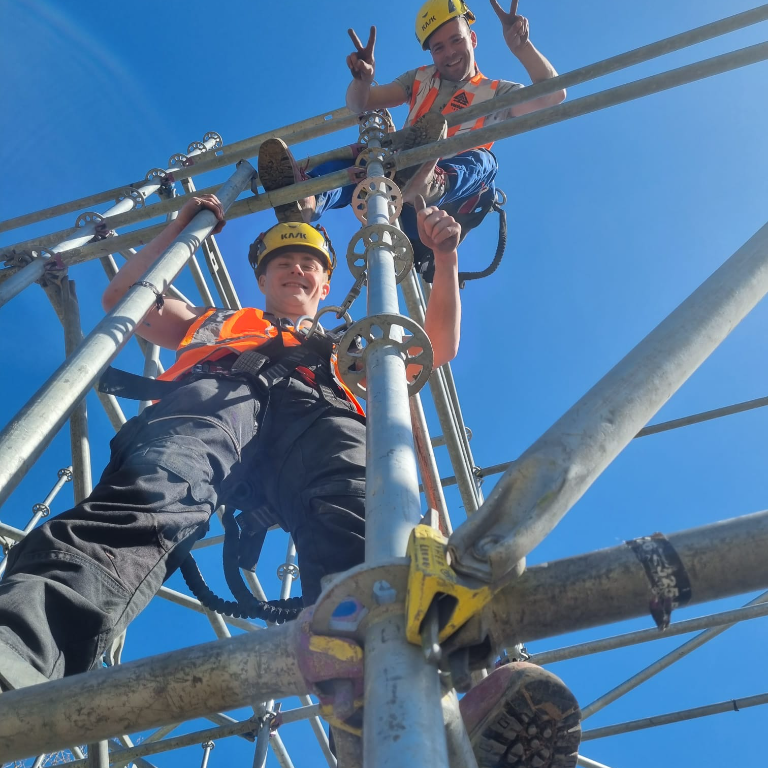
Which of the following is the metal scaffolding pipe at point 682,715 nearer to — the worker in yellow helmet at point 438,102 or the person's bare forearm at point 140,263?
the worker in yellow helmet at point 438,102

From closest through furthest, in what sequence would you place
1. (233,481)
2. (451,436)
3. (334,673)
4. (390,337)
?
(334,673) < (390,337) < (233,481) < (451,436)

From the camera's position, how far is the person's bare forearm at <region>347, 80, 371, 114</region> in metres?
5.12

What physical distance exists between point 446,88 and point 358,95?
853 mm

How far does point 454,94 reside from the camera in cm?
565

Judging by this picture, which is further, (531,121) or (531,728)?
(531,121)

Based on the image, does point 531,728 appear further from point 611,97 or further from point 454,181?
point 454,181

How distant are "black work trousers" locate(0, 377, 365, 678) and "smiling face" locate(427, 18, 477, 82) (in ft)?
11.6

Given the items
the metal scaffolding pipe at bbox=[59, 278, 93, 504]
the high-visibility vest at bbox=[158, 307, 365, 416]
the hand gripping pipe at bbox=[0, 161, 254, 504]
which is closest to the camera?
the hand gripping pipe at bbox=[0, 161, 254, 504]

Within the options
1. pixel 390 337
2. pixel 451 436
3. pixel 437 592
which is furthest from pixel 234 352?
pixel 437 592

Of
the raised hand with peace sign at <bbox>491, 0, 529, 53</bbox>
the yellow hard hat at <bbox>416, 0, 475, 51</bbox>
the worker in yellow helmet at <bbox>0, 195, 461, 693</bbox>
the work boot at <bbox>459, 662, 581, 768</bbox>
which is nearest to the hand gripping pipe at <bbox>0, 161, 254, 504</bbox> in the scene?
the worker in yellow helmet at <bbox>0, 195, 461, 693</bbox>

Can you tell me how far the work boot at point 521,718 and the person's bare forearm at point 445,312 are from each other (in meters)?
1.95

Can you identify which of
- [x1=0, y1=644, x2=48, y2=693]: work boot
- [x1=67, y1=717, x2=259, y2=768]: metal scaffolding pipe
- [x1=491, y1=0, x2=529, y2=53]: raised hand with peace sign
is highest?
[x1=491, y1=0, x2=529, y2=53]: raised hand with peace sign

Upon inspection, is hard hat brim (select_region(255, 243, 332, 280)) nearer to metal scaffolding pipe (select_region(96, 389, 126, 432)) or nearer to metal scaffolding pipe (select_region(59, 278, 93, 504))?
metal scaffolding pipe (select_region(59, 278, 93, 504))

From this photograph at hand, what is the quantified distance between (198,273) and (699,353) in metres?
4.17
